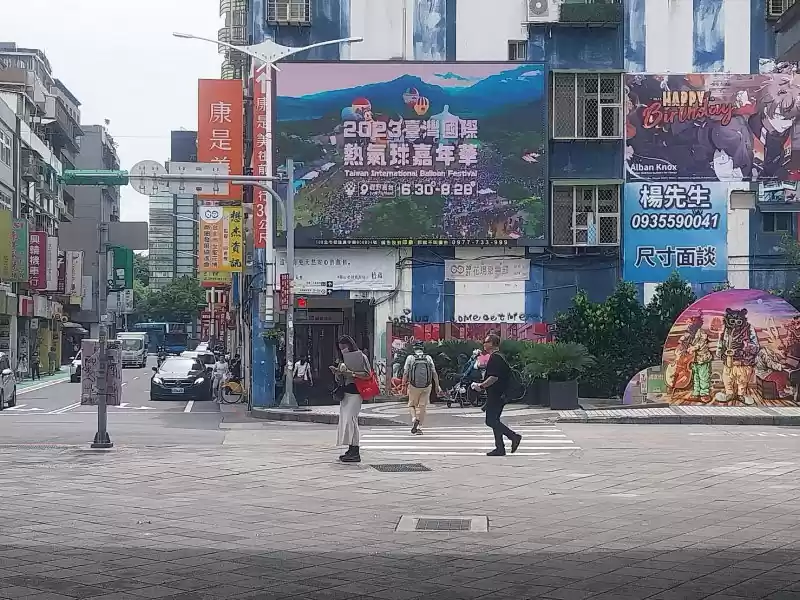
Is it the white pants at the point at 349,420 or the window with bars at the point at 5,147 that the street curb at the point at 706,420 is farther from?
the window with bars at the point at 5,147

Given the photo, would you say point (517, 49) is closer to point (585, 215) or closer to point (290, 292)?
point (585, 215)

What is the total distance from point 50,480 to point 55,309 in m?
62.8

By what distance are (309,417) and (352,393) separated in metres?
11.1

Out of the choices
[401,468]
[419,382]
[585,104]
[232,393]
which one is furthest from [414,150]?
[401,468]

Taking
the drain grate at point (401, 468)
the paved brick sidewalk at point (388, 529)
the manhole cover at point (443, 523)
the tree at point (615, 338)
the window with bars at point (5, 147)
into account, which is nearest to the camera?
the paved brick sidewalk at point (388, 529)

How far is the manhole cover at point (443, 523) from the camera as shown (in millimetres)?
9773

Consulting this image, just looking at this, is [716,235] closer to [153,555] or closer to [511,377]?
[511,377]

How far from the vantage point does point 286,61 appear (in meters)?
30.7

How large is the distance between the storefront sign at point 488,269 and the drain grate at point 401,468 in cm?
1674

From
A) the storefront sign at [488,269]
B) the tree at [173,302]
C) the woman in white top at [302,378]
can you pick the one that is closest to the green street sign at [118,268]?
the storefront sign at [488,269]

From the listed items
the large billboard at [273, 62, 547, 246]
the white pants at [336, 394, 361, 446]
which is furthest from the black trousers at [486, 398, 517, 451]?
the large billboard at [273, 62, 547, 246]

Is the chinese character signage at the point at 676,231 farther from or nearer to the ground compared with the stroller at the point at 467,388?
farther from the ground

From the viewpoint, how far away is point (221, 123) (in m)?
31.4

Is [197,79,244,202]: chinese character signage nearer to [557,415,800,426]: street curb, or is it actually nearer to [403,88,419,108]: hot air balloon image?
[403,88,419,108]: hot air balloon image
